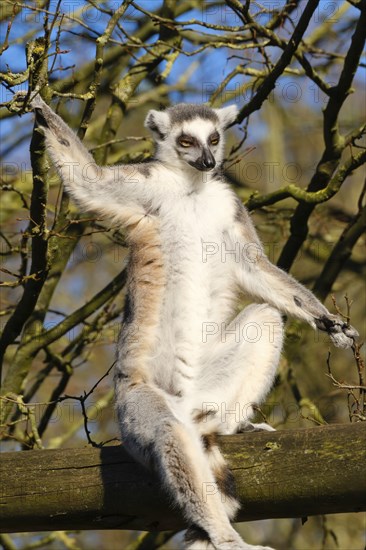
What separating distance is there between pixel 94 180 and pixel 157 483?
2.25 meters

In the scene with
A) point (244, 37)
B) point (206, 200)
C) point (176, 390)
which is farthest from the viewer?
point (244, 37)

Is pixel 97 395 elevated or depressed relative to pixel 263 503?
elevated

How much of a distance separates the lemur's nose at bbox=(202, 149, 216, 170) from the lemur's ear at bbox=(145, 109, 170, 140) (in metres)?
0.55

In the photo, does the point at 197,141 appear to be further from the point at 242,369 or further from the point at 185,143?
the point at 242,369

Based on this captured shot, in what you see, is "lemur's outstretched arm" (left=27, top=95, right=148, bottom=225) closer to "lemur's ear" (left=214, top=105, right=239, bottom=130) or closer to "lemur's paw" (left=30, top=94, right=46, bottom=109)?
"lemur's paw" (left=30, top=94, right=46, bottom=109)

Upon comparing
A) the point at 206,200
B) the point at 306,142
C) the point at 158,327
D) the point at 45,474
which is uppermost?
the point at 306,142

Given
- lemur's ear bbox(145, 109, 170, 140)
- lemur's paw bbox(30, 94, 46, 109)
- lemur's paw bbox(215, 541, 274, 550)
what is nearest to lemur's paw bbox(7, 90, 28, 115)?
lemur's paw bbox(30, 94, 46, 109)

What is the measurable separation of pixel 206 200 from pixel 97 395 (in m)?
3.88

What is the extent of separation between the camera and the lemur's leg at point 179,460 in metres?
4.57

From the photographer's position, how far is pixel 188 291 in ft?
19.2

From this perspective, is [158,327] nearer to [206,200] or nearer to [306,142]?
[206,200]

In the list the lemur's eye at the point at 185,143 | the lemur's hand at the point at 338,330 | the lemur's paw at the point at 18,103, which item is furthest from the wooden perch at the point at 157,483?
the lemur's eye at the point at 185,143

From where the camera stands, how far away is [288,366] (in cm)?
752

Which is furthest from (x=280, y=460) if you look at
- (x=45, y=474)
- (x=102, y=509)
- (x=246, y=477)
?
(x=45, y=474)
